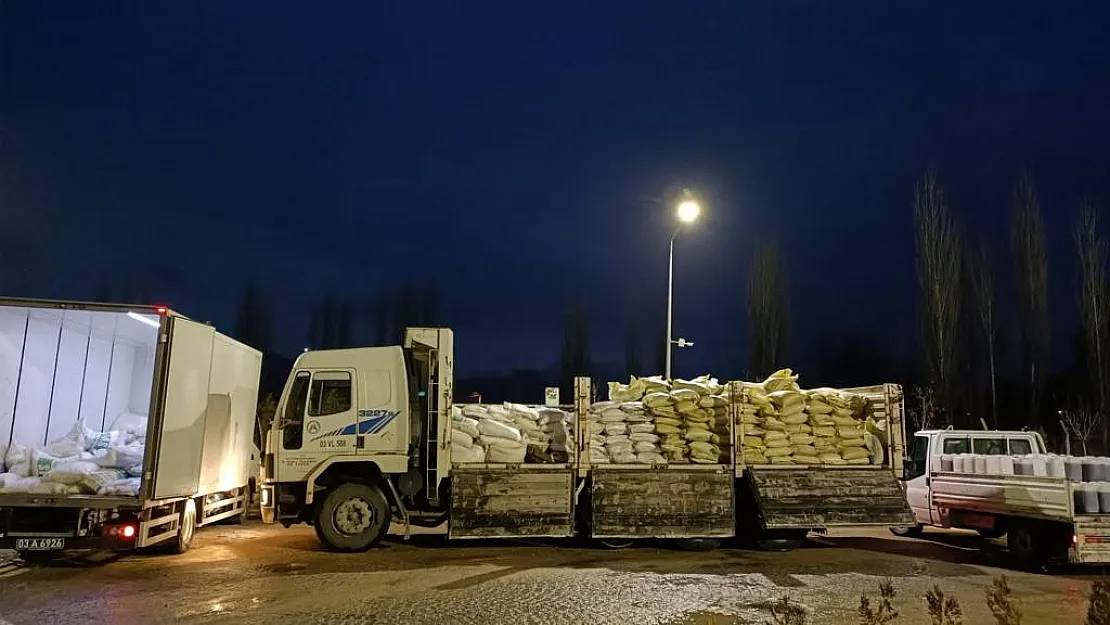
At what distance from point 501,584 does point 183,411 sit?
4.57 metres

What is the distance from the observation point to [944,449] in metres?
12.8

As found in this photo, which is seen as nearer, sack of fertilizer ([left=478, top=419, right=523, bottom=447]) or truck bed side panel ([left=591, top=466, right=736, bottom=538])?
truck bed side panel ([left=591, top=466, right=736, bottom=538])

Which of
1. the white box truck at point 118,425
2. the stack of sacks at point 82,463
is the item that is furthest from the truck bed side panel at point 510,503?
the stack of sacks at point 82,463

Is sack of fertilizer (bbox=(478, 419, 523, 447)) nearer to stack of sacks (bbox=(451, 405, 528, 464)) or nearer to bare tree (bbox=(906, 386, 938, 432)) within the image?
stack of sacks (bbox=(451, 405, 528, 464))

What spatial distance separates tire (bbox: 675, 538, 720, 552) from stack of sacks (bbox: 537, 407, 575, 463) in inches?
82.8

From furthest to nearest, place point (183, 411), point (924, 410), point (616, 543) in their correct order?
point (924, 410) < point (616, 543) < point (183, 411)

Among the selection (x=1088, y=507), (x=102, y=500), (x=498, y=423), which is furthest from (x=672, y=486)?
(x=102, y=500)

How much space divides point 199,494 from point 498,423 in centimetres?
413

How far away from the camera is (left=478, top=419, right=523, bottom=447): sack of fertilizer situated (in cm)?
1159

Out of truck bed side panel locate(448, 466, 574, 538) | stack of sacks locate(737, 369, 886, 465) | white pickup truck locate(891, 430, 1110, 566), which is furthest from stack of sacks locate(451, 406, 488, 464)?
white pickup truck locate(891, 430, 1110, 566)

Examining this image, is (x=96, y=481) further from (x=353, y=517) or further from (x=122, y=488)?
(x=353, y=517)

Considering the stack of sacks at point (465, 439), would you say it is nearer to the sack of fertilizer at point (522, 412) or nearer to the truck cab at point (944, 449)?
the sack of fertilizer at point (522, 412)

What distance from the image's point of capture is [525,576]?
9570 mm

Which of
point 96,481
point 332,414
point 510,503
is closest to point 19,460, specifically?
point 96,481
